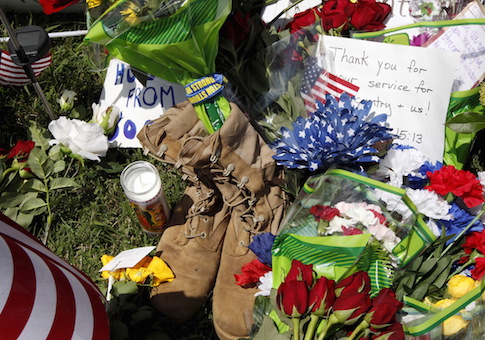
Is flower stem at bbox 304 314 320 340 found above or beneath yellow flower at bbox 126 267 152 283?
above

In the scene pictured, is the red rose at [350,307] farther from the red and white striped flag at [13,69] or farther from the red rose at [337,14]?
the red and white striped flag at [13,69]

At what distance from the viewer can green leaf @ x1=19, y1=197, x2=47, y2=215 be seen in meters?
1.43

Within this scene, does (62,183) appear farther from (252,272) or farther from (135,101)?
(252,272)

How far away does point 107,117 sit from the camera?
1.51 metres

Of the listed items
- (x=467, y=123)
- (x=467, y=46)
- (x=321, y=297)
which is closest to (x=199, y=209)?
(x=321, y=297)

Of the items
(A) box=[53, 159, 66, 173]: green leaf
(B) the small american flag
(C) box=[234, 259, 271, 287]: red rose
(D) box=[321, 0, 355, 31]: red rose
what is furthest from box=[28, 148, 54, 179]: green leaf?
(D) box=[321, 0, 355, 31]: red rose

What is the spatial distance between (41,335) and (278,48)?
0.90 meters

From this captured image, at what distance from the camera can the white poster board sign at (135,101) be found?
1.54 meters

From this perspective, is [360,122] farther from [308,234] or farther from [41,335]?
[41,335]

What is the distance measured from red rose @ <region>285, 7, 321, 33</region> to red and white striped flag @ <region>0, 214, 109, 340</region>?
0.91 m

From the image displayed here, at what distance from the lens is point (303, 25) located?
4.36ft

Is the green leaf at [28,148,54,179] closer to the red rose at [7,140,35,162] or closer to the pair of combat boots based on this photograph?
the red rose at [7,140,35,162]

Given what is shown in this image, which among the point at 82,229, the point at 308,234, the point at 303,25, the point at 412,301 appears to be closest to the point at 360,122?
the point at 308,234

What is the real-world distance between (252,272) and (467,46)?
2.64 feet
